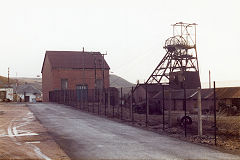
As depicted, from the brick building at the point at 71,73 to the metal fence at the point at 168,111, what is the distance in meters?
3.33

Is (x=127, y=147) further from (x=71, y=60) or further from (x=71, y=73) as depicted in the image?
(x=71, y=60)

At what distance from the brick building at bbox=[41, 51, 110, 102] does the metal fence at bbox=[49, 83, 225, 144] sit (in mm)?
3328

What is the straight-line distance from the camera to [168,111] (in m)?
19.8

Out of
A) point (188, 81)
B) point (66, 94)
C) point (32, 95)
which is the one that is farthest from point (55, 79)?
point (32, 95)

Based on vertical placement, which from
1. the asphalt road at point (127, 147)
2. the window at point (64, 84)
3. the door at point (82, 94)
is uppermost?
the window at point (64, 84)

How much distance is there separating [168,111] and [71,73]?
41997mm

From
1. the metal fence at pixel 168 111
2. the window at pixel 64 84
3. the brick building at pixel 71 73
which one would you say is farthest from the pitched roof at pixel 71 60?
the metal fence at pixel 168 111

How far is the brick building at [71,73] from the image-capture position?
193 feet

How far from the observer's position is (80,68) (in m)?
60.6

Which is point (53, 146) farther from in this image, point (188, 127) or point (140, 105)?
point (140, 105)

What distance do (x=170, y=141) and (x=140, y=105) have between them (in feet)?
74.2

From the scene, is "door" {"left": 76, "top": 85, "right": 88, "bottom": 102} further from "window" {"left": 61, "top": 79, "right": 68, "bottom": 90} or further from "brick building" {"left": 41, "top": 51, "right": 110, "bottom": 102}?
"window" {"left": 61, "top": 79, "right": 68, "bottom": 90}

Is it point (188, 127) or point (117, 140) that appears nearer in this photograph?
point (117, 140)

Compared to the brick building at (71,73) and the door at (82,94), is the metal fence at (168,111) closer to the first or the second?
the door at (82,94)
